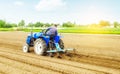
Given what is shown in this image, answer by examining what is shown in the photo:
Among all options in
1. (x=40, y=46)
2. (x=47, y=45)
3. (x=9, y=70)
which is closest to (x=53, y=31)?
(x=47, y=45)

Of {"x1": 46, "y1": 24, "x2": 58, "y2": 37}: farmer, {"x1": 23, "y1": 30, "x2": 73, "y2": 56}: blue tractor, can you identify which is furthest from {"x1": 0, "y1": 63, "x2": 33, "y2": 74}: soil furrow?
{"x1": 46, "y1": 24, "x2": 58, "y2": 37}: farmer

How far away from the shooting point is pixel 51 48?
36.0ft

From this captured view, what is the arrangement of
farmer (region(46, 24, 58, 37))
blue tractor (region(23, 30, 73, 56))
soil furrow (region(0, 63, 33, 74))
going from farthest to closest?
farmer (region(46, 24, 58, 37)) → blue tractor (region(23, 30, 73, 56)) → soil furrow (region(0, 63, 33, 74))

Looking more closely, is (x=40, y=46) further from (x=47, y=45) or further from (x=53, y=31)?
(x=53, y=31)

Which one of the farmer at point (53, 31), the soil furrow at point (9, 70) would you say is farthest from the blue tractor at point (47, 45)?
the soil furrow at point (9, 70)

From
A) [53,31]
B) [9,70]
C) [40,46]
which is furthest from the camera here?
[40,46]

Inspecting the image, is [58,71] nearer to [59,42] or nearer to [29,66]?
[29,66]

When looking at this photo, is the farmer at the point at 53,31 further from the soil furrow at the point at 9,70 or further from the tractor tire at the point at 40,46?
the soil furrow at the point at 9,70

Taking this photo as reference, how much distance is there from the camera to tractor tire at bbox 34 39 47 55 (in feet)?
35.9

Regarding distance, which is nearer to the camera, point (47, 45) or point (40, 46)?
point (47, 45)

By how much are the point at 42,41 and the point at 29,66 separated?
295 centimetres

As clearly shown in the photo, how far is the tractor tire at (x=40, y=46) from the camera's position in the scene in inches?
430

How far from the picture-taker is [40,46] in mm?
11242

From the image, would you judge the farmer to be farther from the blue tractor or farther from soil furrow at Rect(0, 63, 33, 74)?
soil furrow at Rect(0, 63, 33, 74)
